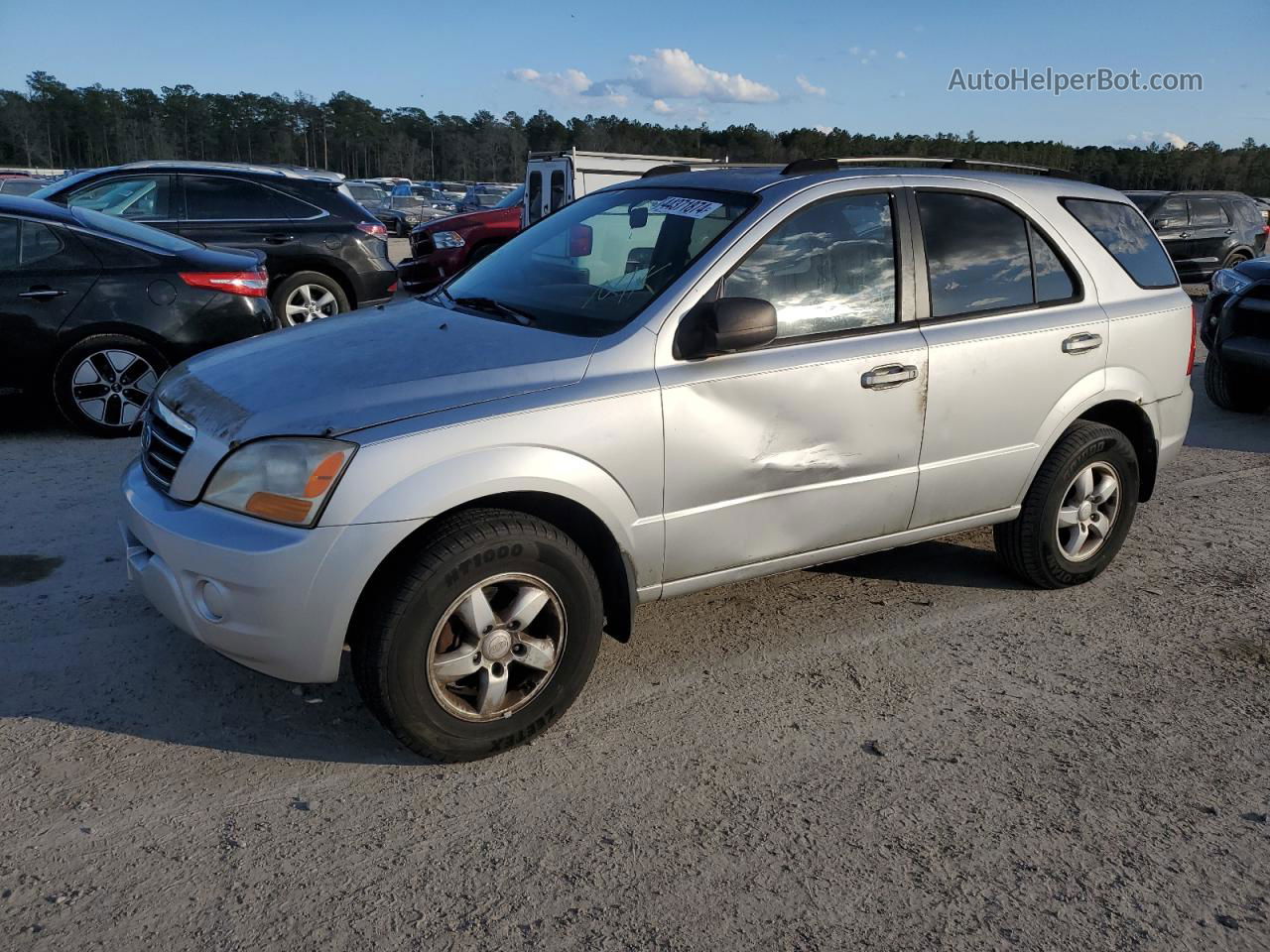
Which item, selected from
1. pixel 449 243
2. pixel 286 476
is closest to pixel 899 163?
pixel 286 476

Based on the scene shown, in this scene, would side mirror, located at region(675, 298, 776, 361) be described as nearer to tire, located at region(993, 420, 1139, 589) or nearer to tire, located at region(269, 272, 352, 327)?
tire, located at region(993, 420, 1139, 589)

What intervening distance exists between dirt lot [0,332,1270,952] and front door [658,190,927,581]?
585 millimetres

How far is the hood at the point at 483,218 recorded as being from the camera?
1484cm

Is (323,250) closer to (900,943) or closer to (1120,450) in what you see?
(1120,450)

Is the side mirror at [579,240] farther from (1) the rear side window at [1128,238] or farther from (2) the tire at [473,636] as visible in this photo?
(1) the rear side window at [1128,238]

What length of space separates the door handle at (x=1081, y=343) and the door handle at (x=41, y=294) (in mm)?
5668

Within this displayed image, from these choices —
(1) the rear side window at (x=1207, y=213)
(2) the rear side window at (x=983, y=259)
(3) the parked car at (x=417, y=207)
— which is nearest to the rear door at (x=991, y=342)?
(2) the rear side window at (x=983, y=259)

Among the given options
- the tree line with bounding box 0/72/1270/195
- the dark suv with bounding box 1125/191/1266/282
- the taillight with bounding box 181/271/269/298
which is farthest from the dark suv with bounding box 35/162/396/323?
the tree line with bounding box 0/72/1270/195

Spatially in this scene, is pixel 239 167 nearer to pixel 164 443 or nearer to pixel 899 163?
pixel 164 443

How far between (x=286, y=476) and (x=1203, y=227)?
17922mm

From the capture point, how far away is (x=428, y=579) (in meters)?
3.01

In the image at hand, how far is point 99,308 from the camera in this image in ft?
21.2

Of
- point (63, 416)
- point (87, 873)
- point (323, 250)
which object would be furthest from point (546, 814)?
point (323, 250)

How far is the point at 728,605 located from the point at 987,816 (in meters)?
1.64
